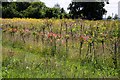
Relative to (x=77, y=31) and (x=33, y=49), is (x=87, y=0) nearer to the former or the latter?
(x=77, y=31)

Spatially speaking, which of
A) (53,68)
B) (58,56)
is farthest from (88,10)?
(53,68)

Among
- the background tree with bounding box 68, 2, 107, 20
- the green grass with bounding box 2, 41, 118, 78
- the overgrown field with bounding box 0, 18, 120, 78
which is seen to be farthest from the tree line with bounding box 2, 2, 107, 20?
the green grass with bounding box 2, 41, 118, 78

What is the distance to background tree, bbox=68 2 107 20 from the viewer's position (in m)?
36.2

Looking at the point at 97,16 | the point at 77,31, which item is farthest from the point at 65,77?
the point at 97,16

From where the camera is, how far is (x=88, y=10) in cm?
3616

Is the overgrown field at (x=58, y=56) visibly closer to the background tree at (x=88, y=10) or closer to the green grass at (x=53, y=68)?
the green grass at (x=53, y=68)

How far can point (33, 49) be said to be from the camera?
9.64m

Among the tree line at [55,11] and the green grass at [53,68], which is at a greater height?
the tree line at [55,11]

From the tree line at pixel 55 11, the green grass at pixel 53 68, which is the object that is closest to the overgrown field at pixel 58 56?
the green grass at pixel 53 68

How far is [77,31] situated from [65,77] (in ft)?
19.7

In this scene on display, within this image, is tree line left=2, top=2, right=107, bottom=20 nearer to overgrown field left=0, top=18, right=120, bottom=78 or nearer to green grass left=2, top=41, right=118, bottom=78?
overgrown field left=0, top=18, right=120, bottom=78

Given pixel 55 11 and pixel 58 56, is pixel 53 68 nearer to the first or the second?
pixel 58 56

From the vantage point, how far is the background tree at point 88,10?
119 feet

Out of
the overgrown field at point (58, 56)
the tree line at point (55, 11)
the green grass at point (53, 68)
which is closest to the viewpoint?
the green grass at point (53, 68)
